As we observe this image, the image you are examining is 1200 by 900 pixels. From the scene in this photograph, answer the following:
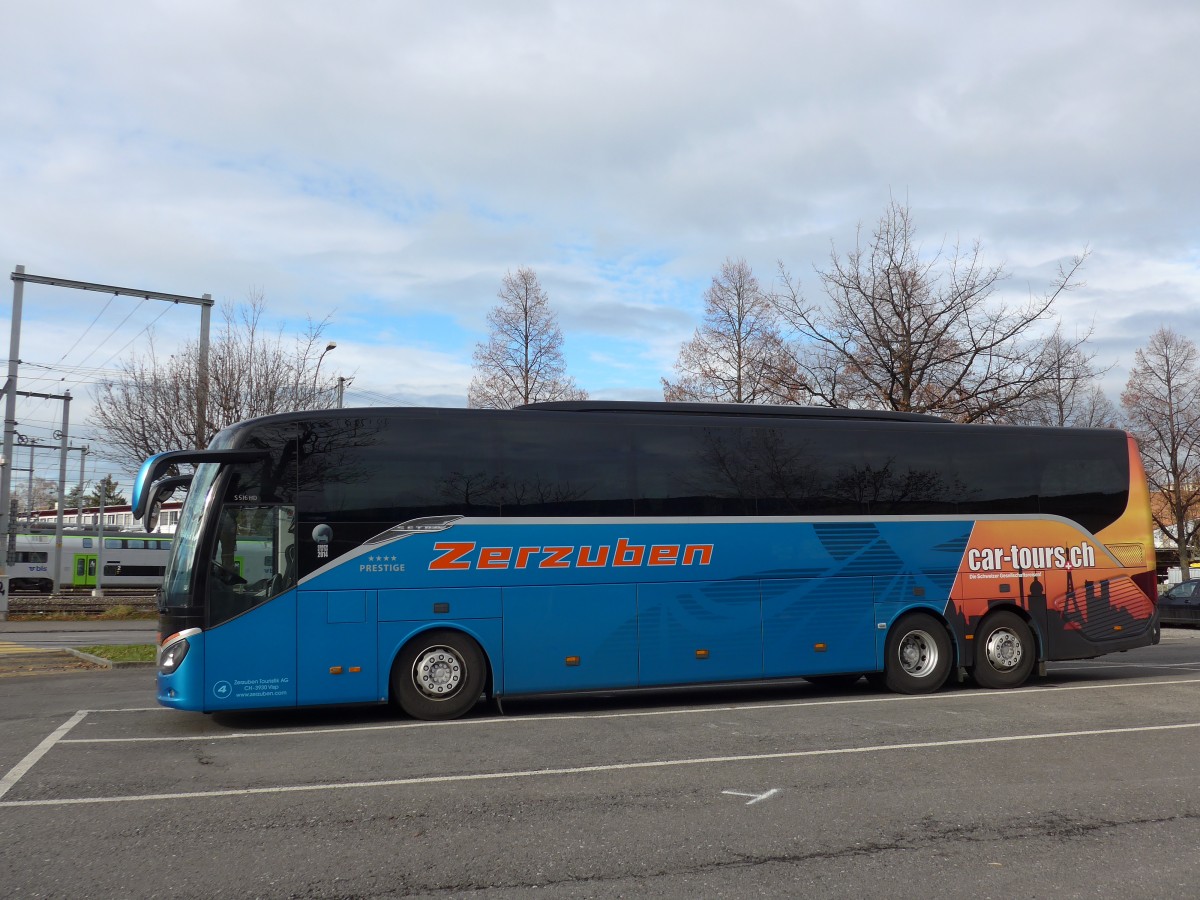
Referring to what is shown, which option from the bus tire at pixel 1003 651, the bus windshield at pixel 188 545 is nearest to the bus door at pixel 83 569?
→ the bus windshield at pixel 188 545

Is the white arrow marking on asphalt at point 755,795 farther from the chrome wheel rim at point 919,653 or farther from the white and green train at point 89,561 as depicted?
the white and green train at point 89,561

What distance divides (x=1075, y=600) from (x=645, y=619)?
20.8ft

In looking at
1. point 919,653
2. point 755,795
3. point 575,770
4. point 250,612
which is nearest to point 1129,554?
point 919,653

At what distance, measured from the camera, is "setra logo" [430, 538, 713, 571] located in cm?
1116

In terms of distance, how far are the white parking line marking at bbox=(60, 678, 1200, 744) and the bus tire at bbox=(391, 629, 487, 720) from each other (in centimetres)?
25

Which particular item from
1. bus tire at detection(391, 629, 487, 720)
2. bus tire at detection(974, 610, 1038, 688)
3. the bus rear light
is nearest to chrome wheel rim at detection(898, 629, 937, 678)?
bus tire at detection(974, 610, 1038, 688)

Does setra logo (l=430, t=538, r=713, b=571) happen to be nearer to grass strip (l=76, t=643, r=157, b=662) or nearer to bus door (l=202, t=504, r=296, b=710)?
bus door (l=202, t=504, r=296, b=710)

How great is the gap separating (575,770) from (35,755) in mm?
4750

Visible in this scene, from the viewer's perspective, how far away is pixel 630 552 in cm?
1180

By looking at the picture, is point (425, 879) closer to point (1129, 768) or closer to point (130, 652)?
point (1129, 768)

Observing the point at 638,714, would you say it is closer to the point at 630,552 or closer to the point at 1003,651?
the point at 630,552

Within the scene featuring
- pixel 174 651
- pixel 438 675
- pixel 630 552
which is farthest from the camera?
pixel 630 552

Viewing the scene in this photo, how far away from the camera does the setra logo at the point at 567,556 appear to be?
11.2m

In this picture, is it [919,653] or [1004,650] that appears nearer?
[919,653]
